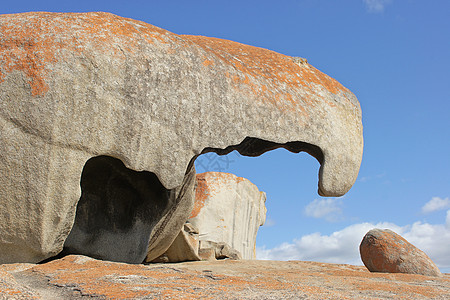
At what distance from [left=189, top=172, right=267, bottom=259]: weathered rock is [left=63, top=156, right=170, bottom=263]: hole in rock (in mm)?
5593

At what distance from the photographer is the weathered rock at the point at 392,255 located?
22.2 feet

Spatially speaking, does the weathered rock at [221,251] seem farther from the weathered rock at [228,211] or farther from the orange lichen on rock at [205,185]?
the orange lichen on rock at [205,185]

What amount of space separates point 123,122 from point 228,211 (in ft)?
27.5

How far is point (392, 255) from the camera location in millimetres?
6895

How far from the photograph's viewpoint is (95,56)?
532 centimetres

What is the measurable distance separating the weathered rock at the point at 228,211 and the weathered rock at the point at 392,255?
6.10m

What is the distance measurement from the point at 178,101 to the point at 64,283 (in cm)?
252

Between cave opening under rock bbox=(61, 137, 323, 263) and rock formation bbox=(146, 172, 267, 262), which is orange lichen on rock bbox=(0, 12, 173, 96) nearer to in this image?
cave opening under rock bbox=(61, 137, 323, 263)

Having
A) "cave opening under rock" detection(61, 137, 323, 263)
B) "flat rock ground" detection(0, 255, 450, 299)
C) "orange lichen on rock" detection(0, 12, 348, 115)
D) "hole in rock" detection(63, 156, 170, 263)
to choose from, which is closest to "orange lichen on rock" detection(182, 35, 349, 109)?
"orange lichen on rock" detection(0, 12, 348, 115)

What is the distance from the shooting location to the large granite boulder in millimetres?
4988

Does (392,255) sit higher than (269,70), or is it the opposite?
(269,70)

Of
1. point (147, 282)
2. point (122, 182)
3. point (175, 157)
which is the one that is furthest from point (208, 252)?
point (147, 282)

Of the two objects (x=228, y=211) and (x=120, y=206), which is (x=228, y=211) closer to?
(x=228, y=211)

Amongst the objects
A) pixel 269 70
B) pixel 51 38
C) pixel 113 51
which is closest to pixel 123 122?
pixel 113 51
